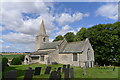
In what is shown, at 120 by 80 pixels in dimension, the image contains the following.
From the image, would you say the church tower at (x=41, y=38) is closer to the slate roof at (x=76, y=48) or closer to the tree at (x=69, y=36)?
the tree at (x=69, y=36)

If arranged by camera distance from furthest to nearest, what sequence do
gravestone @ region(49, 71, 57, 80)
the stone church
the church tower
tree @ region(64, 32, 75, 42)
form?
tree @ region(64, 32, 75, 42) < the church tower < the stone church < gravestone @ region(49, 71, 57, 80)

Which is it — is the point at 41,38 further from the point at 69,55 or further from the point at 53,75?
the point at 53,75

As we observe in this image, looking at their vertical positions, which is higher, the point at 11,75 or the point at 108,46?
the point at 108,46

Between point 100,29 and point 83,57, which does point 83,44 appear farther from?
point 100,29

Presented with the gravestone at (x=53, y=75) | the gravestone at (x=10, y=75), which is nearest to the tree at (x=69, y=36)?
the gravestone at (x=53, y=75)

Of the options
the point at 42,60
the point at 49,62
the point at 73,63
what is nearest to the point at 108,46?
the point at 73,63

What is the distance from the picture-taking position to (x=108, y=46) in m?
30.0

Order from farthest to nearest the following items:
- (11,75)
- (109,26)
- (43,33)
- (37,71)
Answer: (43,33) < (109,26) < (37,71) < (11,75)

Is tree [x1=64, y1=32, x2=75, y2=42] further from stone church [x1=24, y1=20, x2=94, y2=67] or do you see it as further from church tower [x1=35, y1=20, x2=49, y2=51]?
stone church [x1=24, y1=20, x2=94, y2=67]

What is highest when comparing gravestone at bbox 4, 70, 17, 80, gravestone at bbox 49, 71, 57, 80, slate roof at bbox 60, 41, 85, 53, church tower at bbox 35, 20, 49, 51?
church tower at bbox 35, 20, 49, 51

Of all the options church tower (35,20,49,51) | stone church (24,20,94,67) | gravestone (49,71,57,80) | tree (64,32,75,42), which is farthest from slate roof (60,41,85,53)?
tree (64,32,75,42)

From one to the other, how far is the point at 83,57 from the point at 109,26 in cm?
1499

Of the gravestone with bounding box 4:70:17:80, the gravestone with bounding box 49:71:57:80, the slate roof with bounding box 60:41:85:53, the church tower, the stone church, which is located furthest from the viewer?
the church tower

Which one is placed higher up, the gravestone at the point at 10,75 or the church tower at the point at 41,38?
the church tower at the point at 41,38
